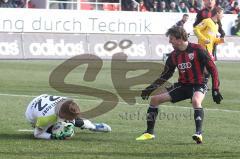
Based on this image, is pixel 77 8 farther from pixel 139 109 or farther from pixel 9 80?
pixel 139 109

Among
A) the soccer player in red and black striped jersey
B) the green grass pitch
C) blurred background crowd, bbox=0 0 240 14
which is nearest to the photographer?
the green grass pitch

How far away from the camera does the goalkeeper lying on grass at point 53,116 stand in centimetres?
1125

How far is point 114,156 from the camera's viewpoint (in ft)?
33.1

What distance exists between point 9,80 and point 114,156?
12361 millimetres

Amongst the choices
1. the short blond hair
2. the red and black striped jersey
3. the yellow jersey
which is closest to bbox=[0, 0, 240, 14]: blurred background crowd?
the yellow jersey

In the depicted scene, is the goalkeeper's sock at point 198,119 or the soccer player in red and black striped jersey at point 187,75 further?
the soccer player in red and black striped jersey at point 187,75

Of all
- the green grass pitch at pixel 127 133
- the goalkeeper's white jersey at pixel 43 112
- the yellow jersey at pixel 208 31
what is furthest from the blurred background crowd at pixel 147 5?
the goalkeeper's white jersey at pixel 43 112

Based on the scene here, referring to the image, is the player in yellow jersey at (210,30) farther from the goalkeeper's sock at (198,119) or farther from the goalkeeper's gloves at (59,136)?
the goalkeeper's gloves at (59,136)

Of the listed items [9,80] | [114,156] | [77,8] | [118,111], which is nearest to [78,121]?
[114,156]

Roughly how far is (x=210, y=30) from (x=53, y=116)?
32.6ft

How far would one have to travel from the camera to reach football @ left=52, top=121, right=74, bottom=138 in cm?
1147

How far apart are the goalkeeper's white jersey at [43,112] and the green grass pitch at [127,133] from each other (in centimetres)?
28

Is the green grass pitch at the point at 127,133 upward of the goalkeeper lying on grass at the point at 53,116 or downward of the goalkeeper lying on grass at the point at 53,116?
downward

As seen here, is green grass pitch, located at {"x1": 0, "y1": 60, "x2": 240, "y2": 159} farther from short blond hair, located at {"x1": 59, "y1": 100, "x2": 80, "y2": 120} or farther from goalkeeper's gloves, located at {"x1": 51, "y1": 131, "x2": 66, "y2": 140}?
short blond hair, located at {"x1": 59, "y1": 100, "x2": 80, "y2": 120}
